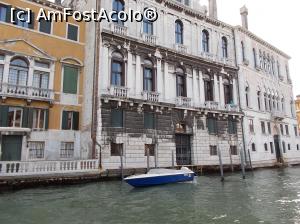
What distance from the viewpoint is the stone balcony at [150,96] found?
16.4 m

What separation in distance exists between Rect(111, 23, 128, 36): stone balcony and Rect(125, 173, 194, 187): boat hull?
8.96 meters

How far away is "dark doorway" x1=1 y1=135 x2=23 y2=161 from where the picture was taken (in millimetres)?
13023

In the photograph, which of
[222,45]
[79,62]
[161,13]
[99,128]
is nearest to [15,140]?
[99,128]

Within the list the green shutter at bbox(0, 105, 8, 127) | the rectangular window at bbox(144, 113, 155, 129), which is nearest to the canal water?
the green shutter at bbox(0, 105, 8, 127)

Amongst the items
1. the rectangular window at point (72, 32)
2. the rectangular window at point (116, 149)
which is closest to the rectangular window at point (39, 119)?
the rectangular window at point (116, 149)

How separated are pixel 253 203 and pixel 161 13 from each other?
1433 centimetres

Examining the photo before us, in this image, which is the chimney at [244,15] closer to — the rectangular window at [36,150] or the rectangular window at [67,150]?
the rectangular window at [67,150]

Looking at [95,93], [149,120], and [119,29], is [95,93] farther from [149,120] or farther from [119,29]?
[119,29]

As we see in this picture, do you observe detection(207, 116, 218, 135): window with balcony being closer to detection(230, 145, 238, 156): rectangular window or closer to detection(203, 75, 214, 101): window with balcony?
detection(203, 75, 214, 101): window with balcony

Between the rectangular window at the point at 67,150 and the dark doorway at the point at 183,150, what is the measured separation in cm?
681

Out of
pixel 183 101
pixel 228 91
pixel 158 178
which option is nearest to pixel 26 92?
pixel 158 178

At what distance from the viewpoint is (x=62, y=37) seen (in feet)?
50.9

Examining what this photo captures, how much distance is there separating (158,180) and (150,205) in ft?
12.7

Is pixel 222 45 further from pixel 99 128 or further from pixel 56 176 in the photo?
pixel 56 176
